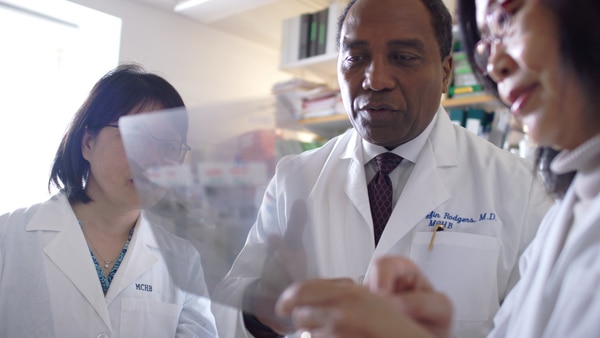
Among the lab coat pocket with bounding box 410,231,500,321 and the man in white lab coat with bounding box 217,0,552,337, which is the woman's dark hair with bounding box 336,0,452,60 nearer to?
the man in white lab coat with bounding box 217,0,552,337

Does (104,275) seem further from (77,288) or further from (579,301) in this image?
(579,301)

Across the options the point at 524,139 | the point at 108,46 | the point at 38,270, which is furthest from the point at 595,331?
the point at 108,46

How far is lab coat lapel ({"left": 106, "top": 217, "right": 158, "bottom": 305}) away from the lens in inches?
49.2

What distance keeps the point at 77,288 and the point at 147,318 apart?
180mm

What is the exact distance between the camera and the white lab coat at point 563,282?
18.0 inches

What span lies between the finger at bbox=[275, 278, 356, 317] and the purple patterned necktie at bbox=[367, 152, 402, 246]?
609 millimetres

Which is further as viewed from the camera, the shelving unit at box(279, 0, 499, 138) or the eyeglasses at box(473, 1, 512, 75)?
the shelving unit at box(279, 0, 499, 138)

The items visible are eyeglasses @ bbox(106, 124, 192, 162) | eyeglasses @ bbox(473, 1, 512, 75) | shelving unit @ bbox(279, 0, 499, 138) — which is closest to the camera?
eyeglasses @ bbox(473, 1, 512, 75)

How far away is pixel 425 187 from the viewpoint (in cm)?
110

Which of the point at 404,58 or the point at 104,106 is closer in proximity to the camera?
the point at 404,58

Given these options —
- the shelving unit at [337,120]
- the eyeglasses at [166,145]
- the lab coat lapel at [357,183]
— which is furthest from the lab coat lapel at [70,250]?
the shelving unit at [337,120]

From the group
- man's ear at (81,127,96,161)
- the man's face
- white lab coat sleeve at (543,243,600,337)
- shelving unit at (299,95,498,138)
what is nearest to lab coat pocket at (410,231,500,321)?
the man's face

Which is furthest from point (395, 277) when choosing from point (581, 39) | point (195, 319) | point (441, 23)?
point (195, 319)

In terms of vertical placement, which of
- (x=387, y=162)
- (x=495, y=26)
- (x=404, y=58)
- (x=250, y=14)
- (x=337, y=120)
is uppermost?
(x=250, y=14)
